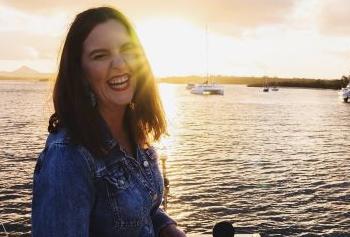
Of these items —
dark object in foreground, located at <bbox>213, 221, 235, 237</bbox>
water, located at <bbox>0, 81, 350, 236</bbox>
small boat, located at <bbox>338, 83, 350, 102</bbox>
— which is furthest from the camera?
small boat, located at <bbox>338, 83, 350, 102</bbox>

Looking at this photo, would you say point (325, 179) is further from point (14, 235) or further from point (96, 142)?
point (96, 142)

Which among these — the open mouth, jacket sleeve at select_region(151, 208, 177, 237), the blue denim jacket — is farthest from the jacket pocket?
jacket sleeve at select_region(151, 208, 177, 237)

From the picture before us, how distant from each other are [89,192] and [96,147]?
0.20 meters

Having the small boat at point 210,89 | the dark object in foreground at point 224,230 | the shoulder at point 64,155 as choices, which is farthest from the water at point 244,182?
the small boat at point 210,89

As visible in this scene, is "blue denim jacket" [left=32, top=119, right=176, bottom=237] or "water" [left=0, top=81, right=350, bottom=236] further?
"water" [left=0, top=81, right=350, bottom=236]

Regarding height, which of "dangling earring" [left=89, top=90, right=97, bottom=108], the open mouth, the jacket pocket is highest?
the open mouth

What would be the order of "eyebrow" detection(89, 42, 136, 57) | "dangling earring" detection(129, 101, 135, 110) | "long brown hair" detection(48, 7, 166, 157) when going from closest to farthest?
"long brown hair" detection(48, 7, 166, 157), "eyebrow" detection(89, 42, 136, 57), "dangling earring" detection(129, 101, 135, 110)

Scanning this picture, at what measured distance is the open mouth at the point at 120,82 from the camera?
7.13 feet

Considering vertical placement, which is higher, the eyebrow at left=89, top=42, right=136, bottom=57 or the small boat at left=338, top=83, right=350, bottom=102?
the eyebrow at left=89, top=42, right=136, bottom=57

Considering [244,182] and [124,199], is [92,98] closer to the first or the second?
[124,199]

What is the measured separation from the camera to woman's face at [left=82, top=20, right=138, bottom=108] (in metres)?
2.08

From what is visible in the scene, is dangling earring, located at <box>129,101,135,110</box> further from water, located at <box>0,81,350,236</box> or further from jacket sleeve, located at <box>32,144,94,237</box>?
jacket sleeve, located at <box>32,144,94,237</box>

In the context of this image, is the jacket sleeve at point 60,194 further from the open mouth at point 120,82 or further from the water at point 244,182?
the water at point 244,182

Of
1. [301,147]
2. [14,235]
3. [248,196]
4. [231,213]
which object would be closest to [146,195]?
[14,235]
